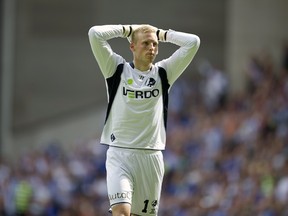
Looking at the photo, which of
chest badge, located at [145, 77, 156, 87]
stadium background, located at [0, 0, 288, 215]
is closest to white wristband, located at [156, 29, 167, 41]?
chest badge, located at [145, 77, 156, 87]

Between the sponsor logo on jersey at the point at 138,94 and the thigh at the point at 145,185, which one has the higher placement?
the sponsor logo on jersey at the point at 138,94

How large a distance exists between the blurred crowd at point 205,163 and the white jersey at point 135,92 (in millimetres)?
6505

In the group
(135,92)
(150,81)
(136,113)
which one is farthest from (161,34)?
(136,113)

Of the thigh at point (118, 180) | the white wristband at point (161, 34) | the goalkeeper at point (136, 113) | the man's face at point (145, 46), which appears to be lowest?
the thigh at point (118, 180)

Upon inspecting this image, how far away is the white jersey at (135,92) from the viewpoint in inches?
427

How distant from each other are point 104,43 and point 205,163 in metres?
11.0

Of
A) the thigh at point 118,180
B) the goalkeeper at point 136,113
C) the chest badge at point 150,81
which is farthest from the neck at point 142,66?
the thigh at point 118,180

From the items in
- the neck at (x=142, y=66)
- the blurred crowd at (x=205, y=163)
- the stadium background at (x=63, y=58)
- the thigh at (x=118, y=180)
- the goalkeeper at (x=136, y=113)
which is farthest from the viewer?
the stadium background at (x=63, y=58)

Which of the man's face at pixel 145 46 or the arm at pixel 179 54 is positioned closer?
the man's face at pixel 145 46

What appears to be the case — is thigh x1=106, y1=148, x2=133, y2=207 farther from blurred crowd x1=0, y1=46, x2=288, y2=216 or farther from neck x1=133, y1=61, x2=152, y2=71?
blurred crowd x1=0, y1=46, x2=288, y2=216

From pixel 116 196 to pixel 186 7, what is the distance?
20.4 m

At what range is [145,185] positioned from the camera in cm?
1089

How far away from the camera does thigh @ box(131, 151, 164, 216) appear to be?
10875 mm

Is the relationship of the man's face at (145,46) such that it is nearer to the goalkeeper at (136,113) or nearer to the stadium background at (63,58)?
the goalkeeper at (136,113)
